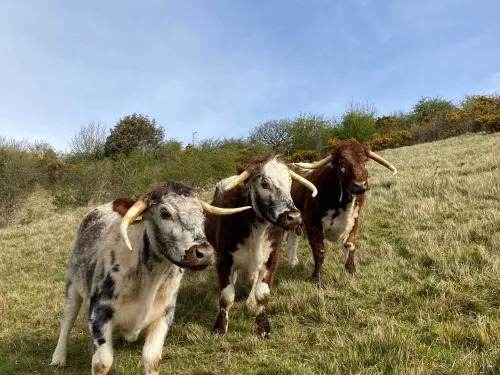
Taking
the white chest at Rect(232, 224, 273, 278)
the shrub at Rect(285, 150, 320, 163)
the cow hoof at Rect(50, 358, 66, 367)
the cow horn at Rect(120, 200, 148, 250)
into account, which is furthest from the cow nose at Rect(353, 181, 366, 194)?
the shrub at Rect(285, 150, 320, 163)

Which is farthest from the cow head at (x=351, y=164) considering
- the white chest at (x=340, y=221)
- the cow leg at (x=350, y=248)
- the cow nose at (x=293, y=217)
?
the cow nose at (x=293, y=217)

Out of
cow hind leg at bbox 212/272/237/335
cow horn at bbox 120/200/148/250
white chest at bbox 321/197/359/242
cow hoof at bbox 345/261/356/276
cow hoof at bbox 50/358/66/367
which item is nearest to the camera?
cow horn at bbox 120/200/148/250

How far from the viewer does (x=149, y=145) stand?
139 feet

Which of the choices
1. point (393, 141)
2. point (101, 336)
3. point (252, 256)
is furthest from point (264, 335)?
point (393, 141)

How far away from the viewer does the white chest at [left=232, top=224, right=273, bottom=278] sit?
17.4ft

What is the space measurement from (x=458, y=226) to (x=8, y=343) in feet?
24.3

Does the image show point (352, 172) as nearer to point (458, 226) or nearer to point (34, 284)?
point (458, 226)

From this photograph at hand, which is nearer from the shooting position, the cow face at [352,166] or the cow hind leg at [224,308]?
the cow hind leg at [224,308]

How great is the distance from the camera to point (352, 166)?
251 inches

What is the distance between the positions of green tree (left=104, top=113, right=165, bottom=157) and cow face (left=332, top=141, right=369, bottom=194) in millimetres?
35269

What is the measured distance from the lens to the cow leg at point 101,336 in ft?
11.9

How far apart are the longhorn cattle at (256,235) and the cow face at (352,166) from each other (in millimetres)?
1059

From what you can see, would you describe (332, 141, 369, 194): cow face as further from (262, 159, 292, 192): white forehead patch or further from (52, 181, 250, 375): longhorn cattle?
(52, 181, 250, 375): longhorn cattle

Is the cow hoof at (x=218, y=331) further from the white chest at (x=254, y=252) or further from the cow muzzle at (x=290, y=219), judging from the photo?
the cow muzzle at (x=290, y=219)
